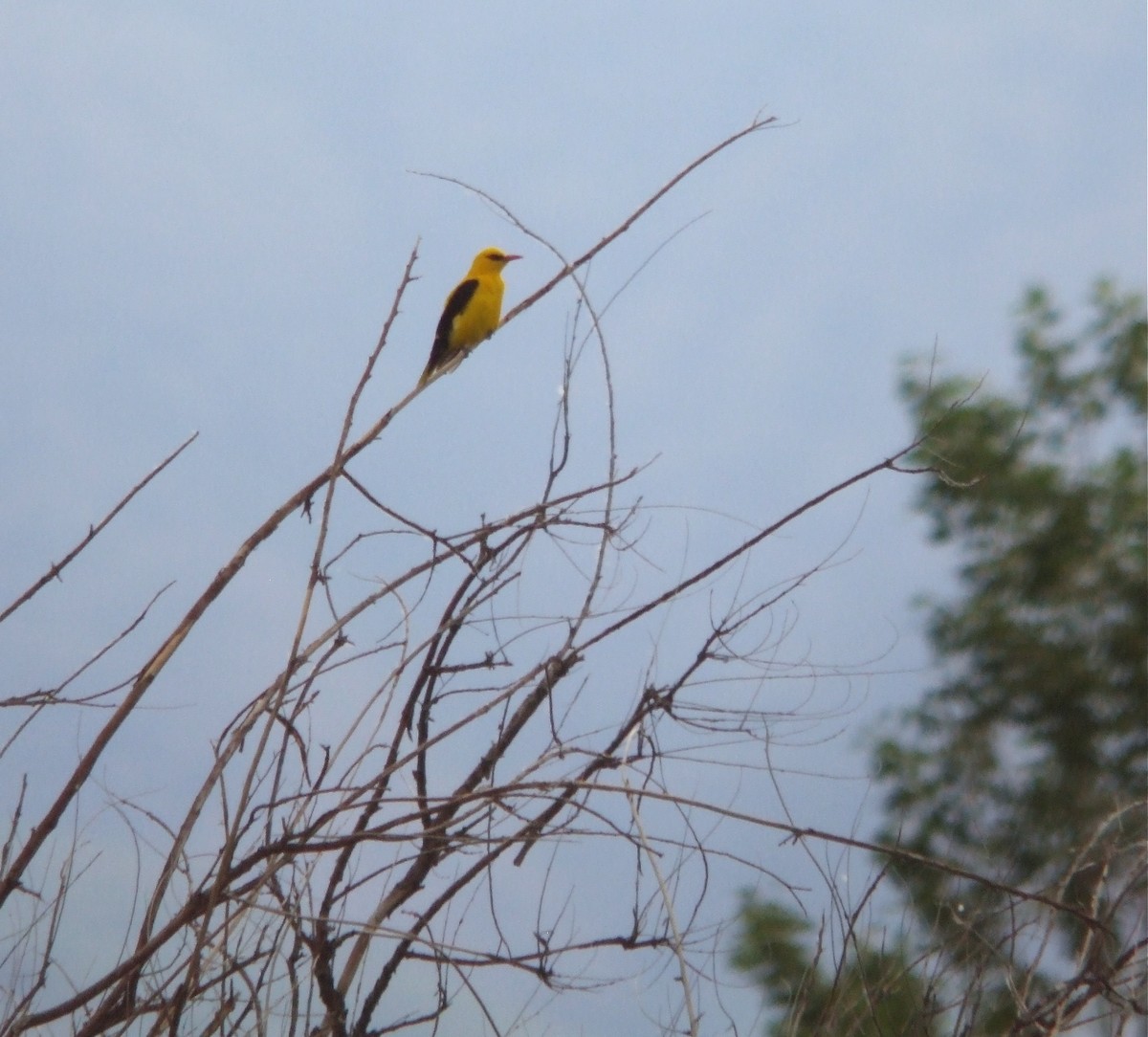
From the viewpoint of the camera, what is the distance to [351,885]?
5.59ft

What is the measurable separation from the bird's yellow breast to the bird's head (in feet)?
1.12

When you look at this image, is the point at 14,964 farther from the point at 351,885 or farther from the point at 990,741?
the point at 990,741

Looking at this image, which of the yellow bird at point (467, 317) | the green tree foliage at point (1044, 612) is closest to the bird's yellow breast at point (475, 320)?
the yellow bird at point (467, 317)

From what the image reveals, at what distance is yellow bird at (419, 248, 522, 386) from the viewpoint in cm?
546

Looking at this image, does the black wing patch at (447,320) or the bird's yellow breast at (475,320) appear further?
the black wing patch at (447,320)

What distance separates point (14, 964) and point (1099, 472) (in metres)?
8.93

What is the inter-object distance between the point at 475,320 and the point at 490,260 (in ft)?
1.98

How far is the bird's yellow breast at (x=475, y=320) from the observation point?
546cm

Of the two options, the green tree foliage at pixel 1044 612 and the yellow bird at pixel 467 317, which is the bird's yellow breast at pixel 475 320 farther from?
the green tree foliage at pixel 1044 612

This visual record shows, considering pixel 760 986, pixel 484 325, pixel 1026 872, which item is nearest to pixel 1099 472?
pixel 1026 872

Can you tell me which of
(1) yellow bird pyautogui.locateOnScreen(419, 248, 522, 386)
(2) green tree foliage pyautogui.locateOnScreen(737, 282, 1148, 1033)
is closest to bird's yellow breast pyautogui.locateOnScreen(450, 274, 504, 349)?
(1) yellow bird pyautogui.locateOnScreen(419, 248, 522, 386)

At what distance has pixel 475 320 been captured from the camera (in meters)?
5.46

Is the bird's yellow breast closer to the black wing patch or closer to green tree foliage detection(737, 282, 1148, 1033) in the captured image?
the black wing patch

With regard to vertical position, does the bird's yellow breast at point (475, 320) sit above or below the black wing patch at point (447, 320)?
below
